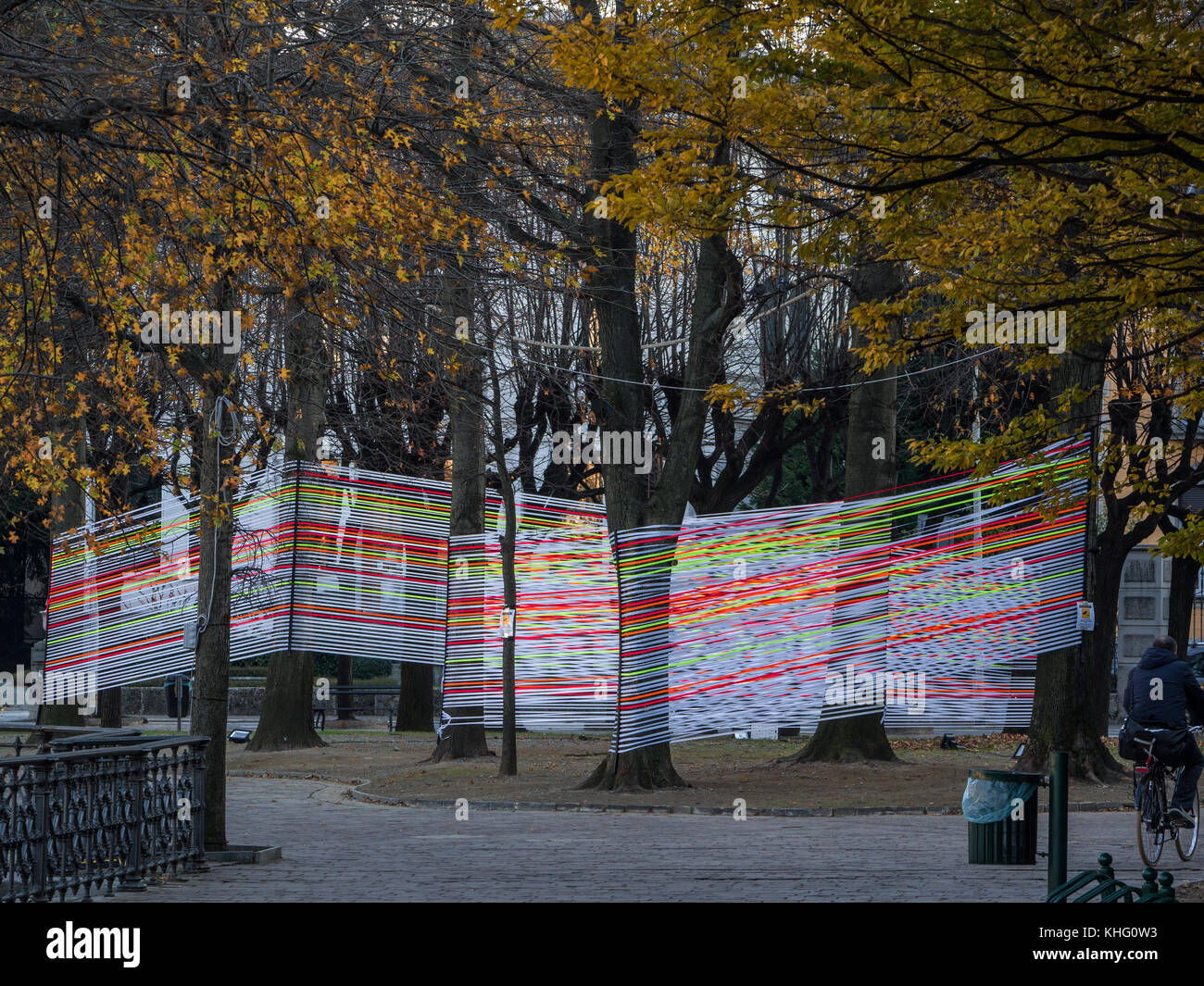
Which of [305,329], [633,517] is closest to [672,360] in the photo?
[633,517]

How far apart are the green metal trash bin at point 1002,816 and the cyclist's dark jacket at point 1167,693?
2.08 meters

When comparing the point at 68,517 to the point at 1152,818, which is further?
the point at 68,517

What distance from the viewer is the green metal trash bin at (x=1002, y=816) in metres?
12.1

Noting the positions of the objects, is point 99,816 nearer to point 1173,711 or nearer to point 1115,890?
point 1115,890

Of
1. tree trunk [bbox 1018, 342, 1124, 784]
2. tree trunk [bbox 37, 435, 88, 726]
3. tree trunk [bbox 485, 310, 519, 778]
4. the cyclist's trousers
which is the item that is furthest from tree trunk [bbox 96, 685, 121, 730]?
the cyclist's trousers

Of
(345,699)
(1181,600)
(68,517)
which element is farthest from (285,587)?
(1181,600)

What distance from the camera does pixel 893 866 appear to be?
12797 mm

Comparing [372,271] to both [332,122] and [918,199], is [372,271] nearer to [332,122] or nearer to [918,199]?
[332,122]

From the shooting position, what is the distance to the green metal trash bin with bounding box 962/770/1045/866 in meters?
12.1

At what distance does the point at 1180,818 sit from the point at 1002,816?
2199 millimetres

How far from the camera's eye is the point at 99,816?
11.1 m

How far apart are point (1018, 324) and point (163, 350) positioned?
7202 millimetres

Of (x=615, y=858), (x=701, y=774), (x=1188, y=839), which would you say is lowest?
(x=701, y=774)

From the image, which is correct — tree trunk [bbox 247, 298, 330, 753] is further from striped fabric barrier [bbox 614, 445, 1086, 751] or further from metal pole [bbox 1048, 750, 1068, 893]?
metal pole [bbox 1048, 750, 1068, 893]
